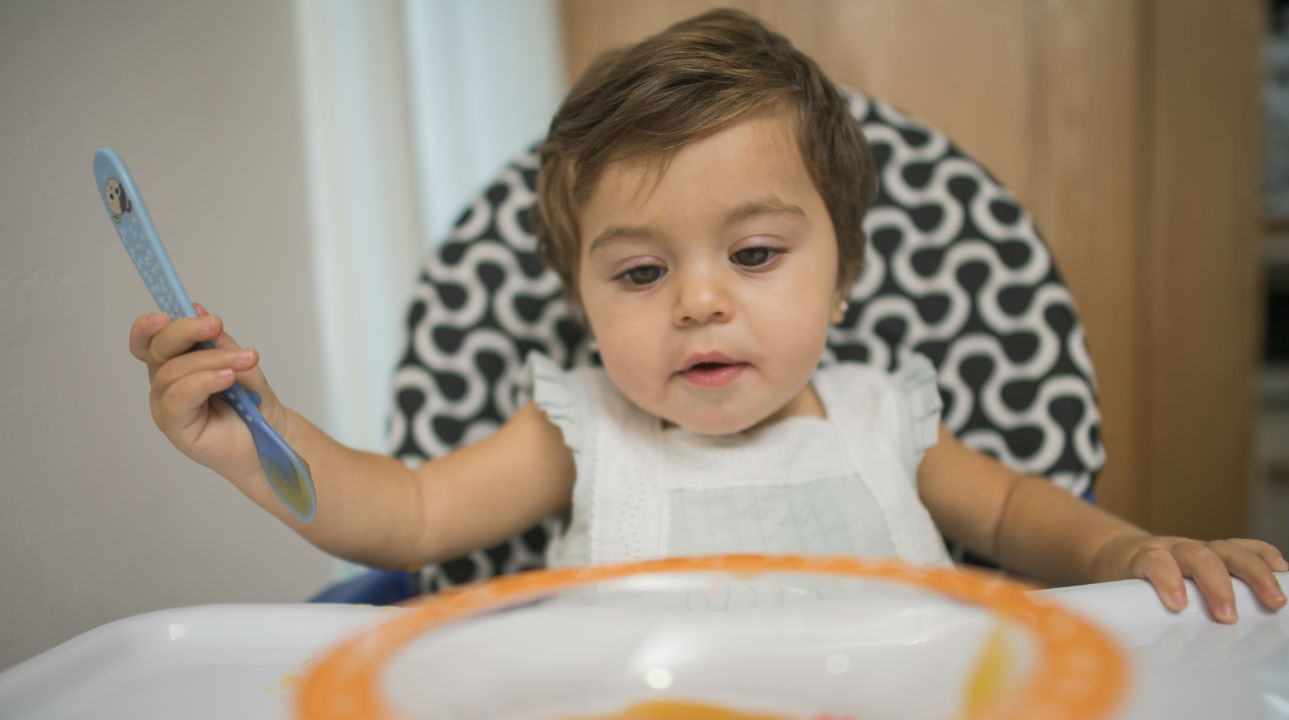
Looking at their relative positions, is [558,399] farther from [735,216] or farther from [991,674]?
[991,674]

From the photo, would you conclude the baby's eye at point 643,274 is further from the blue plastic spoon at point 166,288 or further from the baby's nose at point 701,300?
the blue plastic spoon at point 166,288

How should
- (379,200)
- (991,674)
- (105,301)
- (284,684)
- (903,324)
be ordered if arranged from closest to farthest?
(991,674), (284,684), (105,301), (903,324), (379,200)

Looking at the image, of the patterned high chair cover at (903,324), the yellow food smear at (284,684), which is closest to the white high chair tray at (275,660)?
the yellow food smear at (284,684)

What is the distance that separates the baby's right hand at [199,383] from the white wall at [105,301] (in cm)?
10

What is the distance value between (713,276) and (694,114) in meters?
0.12

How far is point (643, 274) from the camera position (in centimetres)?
67

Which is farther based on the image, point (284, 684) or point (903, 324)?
point (903, 324)

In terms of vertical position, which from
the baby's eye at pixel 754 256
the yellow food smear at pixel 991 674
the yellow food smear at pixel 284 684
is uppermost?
the baby's eye at pixel 754 256

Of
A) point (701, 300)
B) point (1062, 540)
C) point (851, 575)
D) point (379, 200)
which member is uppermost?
point (379, 200)

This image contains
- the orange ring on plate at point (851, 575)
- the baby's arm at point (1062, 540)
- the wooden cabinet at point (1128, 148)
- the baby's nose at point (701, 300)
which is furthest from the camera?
the wooden cabinet at point (1128, 148)

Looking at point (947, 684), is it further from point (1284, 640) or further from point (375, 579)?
point (375, 579)

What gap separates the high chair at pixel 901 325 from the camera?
0.85 metres

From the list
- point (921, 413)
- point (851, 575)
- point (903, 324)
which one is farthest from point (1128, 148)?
point (851, 575)

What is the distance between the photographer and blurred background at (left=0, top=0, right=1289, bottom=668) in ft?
1.87
